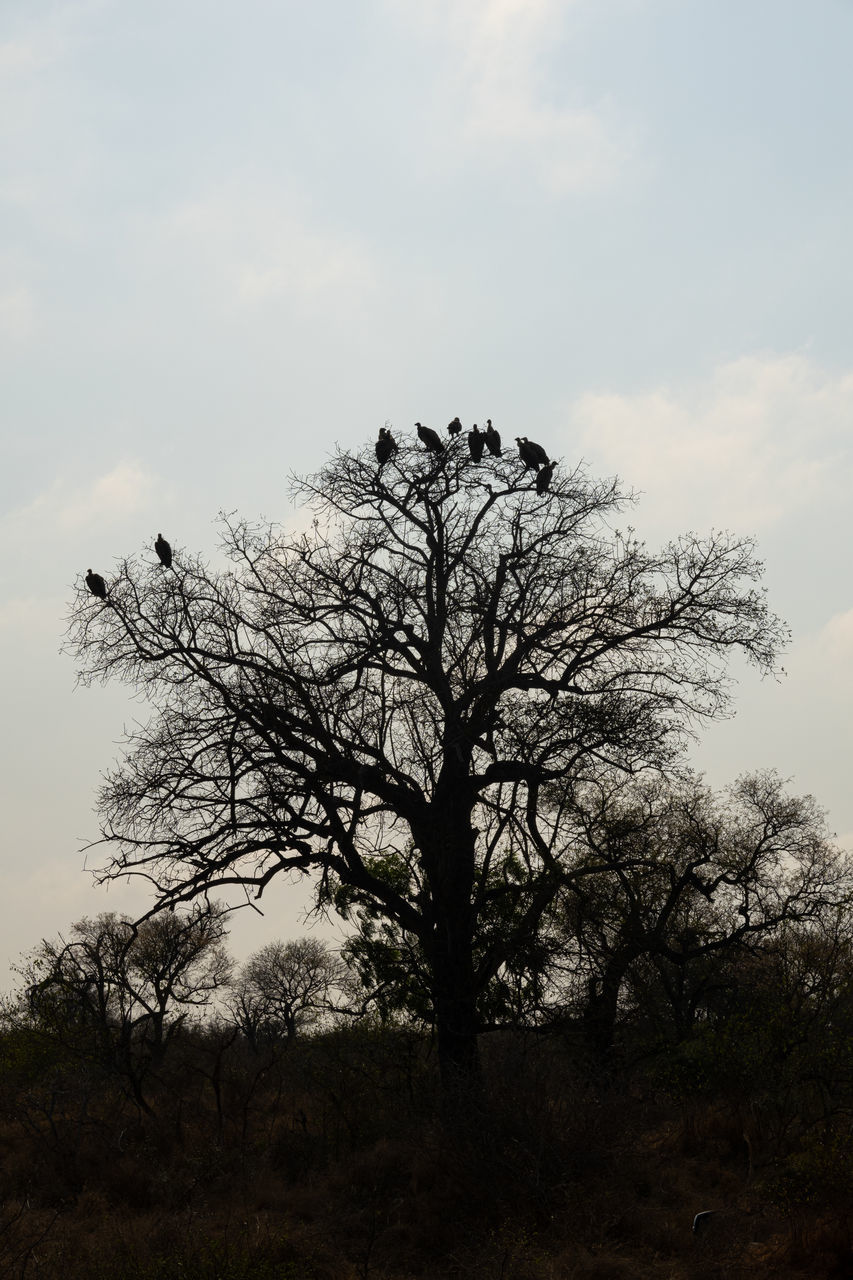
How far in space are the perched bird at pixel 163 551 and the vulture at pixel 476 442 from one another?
4.58 metres

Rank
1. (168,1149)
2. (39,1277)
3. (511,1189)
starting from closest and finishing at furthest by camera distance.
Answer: (39,1277)
(511,1189)
(168,1149)

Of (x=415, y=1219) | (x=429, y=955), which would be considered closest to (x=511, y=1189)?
(x=415, y=1219)

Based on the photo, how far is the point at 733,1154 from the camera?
48.6 feet

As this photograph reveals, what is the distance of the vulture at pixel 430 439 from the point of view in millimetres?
15641

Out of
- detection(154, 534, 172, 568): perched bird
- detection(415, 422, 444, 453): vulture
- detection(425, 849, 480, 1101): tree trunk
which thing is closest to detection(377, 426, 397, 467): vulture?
detection(415, 422, 444, 453): vulture

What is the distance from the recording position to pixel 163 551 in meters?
14.4

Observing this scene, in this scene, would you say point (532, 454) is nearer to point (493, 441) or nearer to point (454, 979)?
point (493, 441)

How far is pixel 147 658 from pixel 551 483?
6.27 metres

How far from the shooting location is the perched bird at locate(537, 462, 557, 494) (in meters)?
15.2

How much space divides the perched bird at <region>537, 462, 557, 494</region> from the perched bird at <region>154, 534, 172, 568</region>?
210 inches

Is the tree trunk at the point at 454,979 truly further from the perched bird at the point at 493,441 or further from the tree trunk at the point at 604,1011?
the perched bird at the point at 493,441

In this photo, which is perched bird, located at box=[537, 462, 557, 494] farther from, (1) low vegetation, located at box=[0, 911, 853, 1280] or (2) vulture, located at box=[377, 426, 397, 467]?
(1) low vegetation, located at box=[0, 911, 853, 1280]

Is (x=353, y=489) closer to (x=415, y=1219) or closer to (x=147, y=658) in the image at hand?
(x=147, y=658)

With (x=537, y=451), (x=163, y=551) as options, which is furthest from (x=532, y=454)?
Answer: (x=163, y=551)
